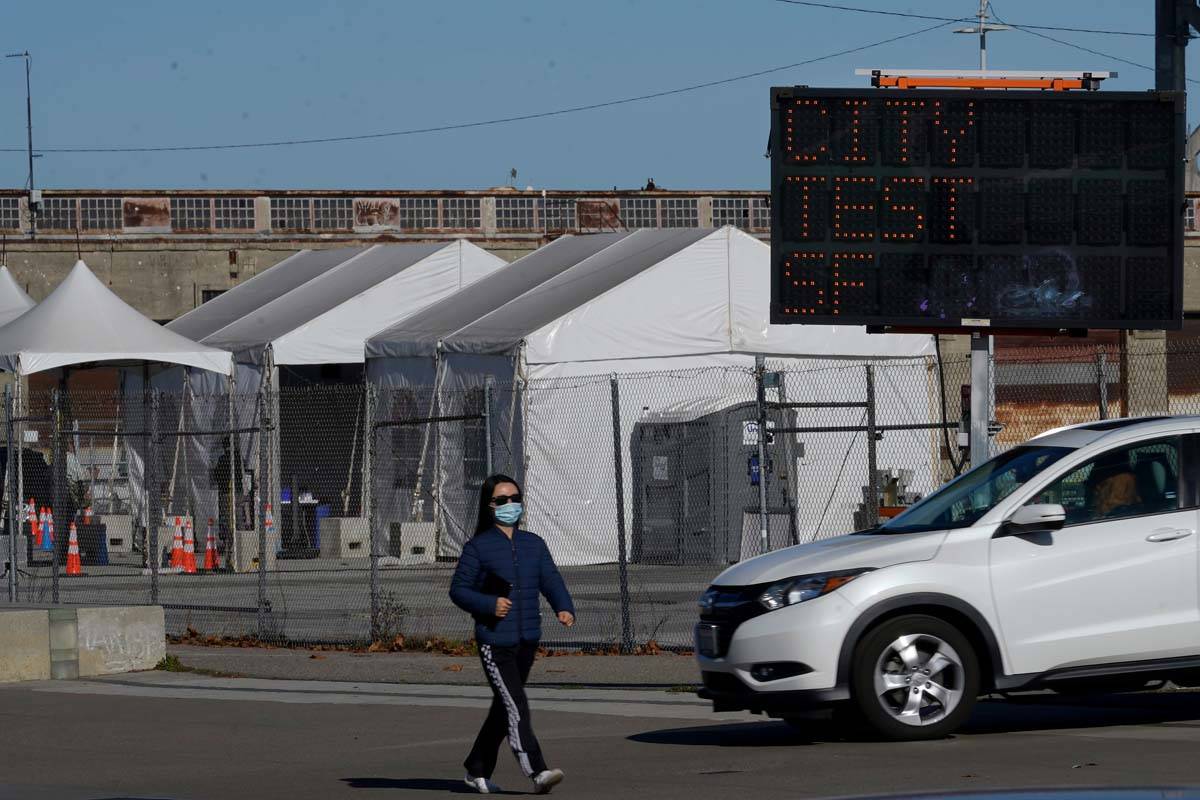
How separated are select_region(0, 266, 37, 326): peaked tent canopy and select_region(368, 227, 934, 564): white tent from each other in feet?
23.4

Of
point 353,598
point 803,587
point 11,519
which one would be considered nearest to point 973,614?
point 803,587

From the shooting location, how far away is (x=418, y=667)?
15188 millimetres

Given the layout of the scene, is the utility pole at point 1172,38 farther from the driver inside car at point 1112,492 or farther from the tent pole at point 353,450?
the tent pole at point 353,450

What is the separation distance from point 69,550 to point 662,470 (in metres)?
8.17

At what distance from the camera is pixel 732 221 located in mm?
44250

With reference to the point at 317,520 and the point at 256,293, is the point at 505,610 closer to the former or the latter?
the point at 317,520

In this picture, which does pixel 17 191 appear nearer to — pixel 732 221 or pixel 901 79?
pixel 732 221

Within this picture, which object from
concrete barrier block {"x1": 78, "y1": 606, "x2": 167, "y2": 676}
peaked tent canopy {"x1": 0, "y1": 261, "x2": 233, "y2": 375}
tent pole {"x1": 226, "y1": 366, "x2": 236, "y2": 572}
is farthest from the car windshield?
peaked tent canopy {"x1": 0, "y1": 261, "x2": 233, "y2": 375}

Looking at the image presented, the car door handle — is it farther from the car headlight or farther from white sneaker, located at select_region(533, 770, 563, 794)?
white sneaker, located at select_region(533, 770, 563, 794)

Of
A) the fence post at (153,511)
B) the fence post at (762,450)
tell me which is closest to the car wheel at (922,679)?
the fence post at (762,450)

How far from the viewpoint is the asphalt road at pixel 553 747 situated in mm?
8984

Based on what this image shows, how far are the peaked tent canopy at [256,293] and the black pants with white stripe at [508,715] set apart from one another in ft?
79.8

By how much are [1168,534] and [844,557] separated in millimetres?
1742

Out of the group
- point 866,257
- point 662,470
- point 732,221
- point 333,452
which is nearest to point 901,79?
point 866,257
